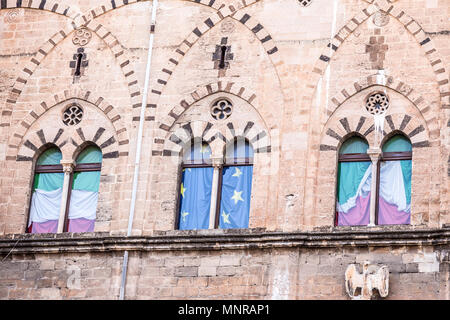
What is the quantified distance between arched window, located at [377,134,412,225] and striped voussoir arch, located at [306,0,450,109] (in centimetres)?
152

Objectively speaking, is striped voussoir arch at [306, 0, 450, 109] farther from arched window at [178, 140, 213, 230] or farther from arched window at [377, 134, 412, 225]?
arched window at [178, 140, 213, 230]

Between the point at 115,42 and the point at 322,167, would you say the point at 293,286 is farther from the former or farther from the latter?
the point at 115,42

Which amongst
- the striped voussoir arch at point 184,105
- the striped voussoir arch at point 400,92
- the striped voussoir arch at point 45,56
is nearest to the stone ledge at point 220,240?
the striped voussoir arch at point 184,105

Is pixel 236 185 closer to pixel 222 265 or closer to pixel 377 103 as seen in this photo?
pixel 222 265

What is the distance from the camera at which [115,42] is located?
30.8 metres

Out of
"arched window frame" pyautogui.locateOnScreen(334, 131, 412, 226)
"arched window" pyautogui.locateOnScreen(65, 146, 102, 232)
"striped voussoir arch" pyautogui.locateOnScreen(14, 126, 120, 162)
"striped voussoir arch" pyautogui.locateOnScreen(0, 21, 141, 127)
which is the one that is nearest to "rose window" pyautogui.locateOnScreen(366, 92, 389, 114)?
"arched window frame" pyautogui.locateOnScreen(334, 131, 412, 226)

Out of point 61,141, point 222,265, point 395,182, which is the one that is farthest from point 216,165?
point 395,182

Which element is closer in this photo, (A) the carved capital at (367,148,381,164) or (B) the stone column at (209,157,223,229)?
(A) the carved capital at (367,148,381,164)

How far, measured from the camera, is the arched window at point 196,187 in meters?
29.2

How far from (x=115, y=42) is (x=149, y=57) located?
0.86 meters

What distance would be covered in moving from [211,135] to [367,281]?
445 cm

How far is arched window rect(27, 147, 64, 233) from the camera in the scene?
30.1 metres

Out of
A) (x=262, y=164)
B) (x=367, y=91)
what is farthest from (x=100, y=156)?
(x=367, y=91)

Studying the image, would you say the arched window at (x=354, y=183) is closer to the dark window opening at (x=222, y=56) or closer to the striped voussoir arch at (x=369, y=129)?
the striped voussoir arch at (x=369, y=129)
